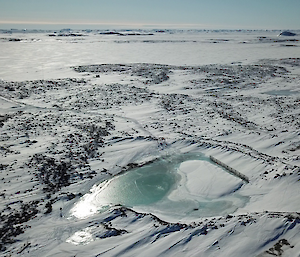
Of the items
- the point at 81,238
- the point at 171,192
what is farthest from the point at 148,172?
the point at 81,238

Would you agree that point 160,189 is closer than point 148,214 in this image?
No

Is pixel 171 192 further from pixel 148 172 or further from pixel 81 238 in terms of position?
pixel 81 238

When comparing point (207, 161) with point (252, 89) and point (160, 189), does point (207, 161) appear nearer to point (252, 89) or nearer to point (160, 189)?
point (160, 189)

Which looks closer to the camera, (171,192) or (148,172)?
(171,192)

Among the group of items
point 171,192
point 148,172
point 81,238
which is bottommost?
point 81,238

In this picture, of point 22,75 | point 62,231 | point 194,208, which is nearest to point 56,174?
point 62,231

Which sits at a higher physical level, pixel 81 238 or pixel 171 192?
pixel 171 192
